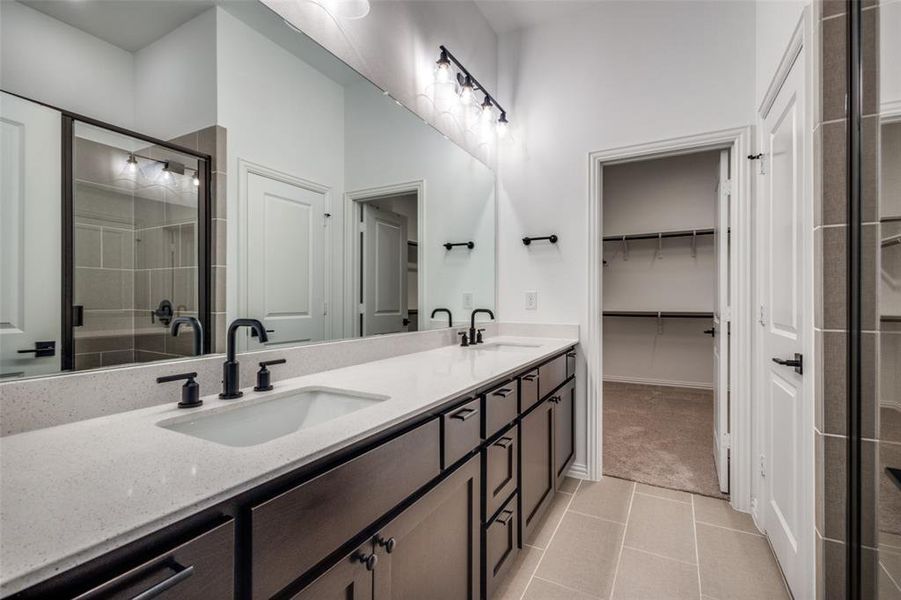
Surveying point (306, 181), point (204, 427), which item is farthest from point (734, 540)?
point (306, 181)

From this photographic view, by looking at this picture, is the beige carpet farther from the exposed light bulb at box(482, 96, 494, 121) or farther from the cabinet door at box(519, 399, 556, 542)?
the exposed light bulb at box(482, 96, 494, 121)

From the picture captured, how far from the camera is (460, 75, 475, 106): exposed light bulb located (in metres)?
2.47

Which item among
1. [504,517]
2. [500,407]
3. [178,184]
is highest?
[178,184]

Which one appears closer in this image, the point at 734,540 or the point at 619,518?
the point at 734,540

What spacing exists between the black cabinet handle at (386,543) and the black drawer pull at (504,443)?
642 millimetres

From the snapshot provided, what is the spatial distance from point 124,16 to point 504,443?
1.66 m

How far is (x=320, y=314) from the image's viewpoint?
60.9 inches

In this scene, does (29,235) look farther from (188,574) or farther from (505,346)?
(505,346)

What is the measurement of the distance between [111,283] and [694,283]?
17.4ft

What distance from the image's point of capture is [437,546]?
1.13m

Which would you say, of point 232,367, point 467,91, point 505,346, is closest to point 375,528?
point 232,367

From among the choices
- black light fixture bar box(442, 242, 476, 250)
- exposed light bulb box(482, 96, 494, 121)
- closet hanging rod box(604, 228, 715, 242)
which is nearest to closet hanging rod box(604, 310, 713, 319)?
closet hanging rod box(604, 228, 715, 242)

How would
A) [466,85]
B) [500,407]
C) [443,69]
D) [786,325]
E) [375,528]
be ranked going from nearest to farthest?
[375,528]
[500,407]
[786,325]
[443,69]
[466,85]

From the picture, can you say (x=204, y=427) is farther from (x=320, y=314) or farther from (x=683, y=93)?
(x=683, y=93)
